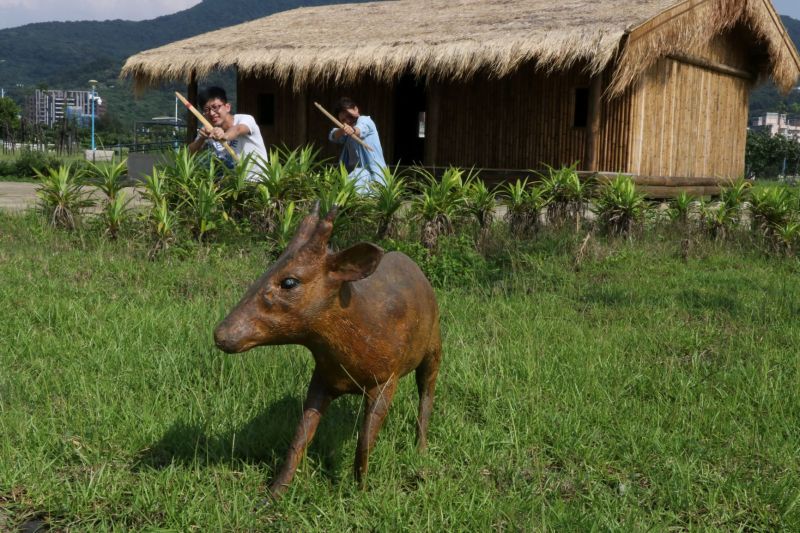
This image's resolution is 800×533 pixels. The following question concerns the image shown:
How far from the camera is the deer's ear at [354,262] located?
7.41 feet

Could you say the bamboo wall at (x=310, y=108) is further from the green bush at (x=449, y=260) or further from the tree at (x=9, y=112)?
the tree at (x=9, y=112)

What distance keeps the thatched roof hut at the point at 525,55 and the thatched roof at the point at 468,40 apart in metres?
0.02

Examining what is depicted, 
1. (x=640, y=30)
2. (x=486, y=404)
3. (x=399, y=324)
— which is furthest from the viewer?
(x=640, y=30)

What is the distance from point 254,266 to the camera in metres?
6.19

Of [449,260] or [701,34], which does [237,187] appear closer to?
[449,260]

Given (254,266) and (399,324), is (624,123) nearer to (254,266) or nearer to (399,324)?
(254,266)

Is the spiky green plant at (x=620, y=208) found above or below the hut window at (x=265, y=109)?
below

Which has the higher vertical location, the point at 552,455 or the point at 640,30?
the point at 640,30

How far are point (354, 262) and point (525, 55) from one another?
344 inches

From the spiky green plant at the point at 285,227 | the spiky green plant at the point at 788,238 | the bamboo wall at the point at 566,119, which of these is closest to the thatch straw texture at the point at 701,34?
the bamboo wall at the point at 566,119

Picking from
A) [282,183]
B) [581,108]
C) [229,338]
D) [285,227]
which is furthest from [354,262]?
[581,108]

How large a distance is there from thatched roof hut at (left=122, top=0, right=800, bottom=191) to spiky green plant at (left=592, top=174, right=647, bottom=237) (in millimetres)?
2472

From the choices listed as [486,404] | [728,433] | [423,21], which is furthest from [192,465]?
[423,21]

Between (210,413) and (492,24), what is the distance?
989cm
